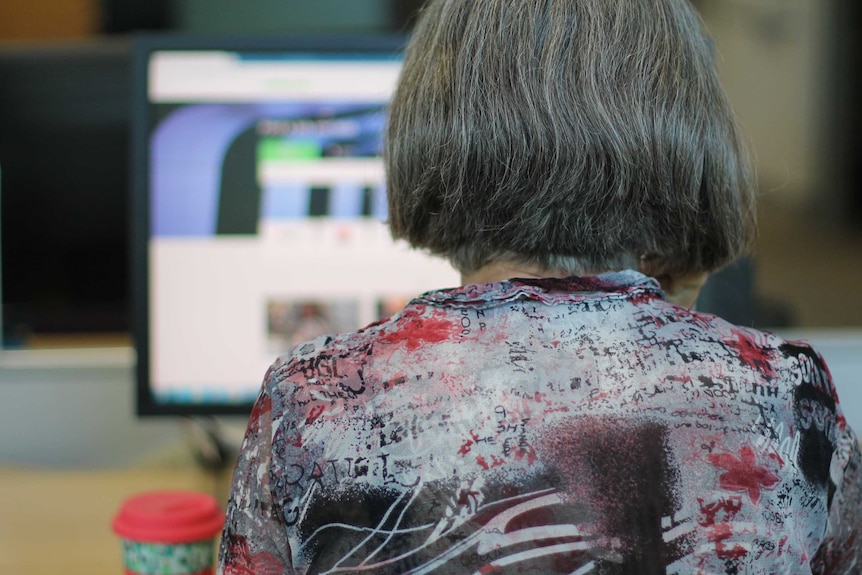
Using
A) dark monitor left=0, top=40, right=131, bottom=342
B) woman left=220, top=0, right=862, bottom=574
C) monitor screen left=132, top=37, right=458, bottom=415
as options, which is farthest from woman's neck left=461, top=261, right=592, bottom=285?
dark monitor left=0, top=40, right=131, bottom=342

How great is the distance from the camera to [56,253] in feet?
5.20

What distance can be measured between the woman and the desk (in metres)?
0.37

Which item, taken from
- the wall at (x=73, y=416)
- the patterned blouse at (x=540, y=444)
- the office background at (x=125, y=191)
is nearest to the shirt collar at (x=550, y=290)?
Result: the patterned blouse at (x=540, y=444)

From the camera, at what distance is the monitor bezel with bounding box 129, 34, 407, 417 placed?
0.98 m

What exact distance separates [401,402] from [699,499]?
0.58ft

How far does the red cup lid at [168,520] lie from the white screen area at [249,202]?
0.91ft

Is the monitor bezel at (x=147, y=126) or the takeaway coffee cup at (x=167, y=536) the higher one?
the monitor bezel at (x=147, y=126)

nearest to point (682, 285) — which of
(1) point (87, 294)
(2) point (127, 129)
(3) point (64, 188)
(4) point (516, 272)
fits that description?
(4) point (516, 272)

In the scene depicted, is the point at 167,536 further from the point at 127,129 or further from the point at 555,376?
the point at 127,129

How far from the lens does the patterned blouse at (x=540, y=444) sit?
1.65ft

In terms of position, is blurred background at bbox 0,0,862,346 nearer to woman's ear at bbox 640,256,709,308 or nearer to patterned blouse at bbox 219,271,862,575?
woman's ear at bbox 640,256,709,308

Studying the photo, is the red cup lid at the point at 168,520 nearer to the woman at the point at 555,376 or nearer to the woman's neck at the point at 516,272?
the woman at the point at 555,376

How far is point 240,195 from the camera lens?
99 cm

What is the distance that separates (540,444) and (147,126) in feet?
2.16
